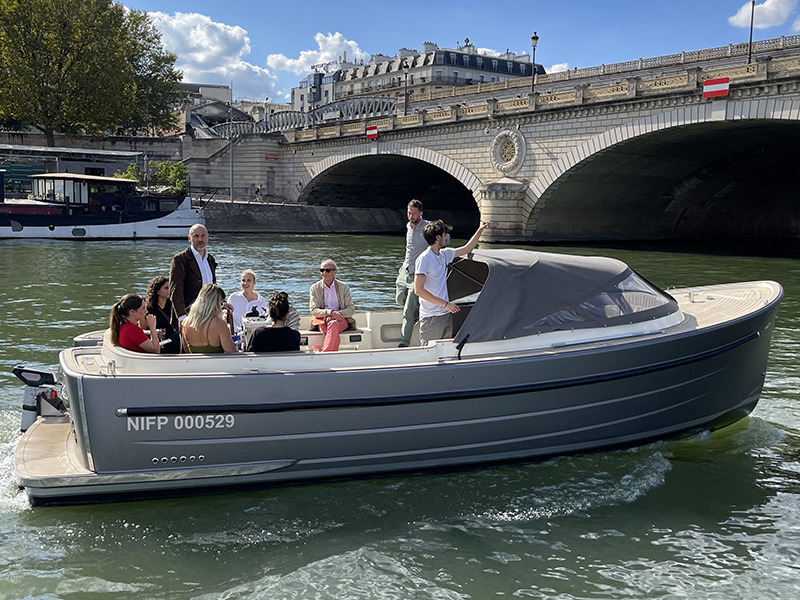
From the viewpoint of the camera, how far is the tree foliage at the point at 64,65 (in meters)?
42.0

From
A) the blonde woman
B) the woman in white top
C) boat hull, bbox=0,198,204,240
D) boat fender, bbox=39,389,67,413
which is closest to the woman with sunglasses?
the woman in white top

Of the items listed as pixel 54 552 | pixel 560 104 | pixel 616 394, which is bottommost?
pixel 54 552

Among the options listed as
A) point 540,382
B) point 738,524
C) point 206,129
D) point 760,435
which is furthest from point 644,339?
point 206,129

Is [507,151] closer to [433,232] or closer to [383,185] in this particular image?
[383,185]

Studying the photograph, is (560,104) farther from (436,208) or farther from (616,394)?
(616,394)

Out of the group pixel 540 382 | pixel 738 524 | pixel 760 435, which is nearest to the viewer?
pixel 738 524

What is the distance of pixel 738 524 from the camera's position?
221 inches

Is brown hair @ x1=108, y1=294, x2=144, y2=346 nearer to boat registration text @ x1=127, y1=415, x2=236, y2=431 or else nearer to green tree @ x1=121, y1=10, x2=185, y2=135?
boat registration text @ x1=127, y1=415, x2=236, y2=431

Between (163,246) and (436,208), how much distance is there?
895 inches

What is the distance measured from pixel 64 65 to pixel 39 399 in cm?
4273

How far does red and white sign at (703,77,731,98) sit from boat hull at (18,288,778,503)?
2128 centimetres

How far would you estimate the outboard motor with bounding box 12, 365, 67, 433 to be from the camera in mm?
6301

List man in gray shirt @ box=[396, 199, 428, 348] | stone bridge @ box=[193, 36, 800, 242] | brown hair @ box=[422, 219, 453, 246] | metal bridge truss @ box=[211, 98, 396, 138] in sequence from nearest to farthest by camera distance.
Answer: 1. brown hair @ box=[422, 219, 453, 246]
2. man in gray shirt @ box=[396, 199, 428, 348]
3. stone bridge @ box=[193, 36, 800, 242]
4. metal bridge truss @ box=[211, 98, 396, 138]

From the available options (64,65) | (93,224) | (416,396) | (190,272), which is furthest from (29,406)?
(64,65)
